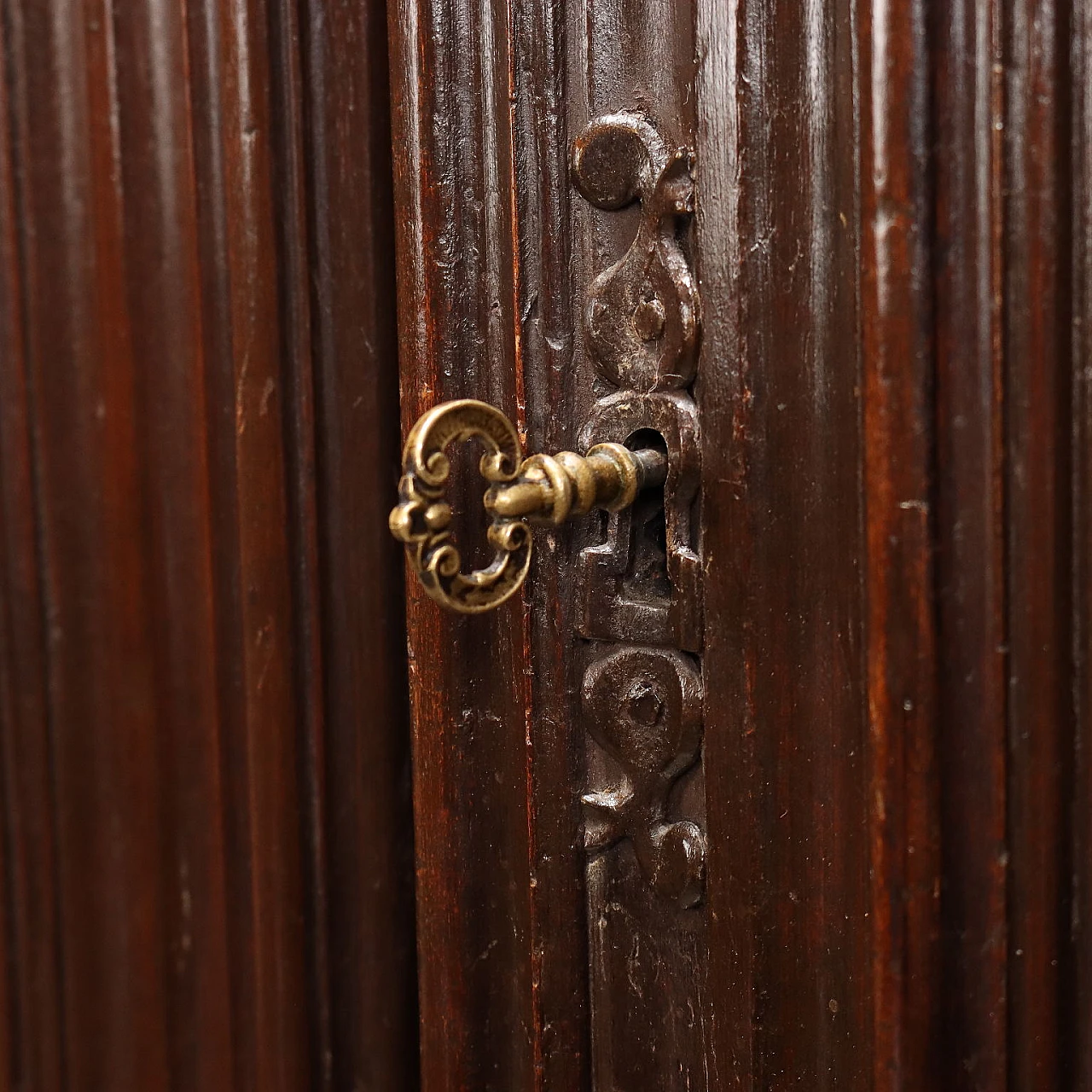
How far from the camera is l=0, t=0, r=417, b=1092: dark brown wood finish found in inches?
19.3

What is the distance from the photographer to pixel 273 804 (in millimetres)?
510

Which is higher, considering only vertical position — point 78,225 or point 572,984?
point 78,225

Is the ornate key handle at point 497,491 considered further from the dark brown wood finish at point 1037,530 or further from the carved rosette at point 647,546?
the dark brown wood finish at point 1037,530

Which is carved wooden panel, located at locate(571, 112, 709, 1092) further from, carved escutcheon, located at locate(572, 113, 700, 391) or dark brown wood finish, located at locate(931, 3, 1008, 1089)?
dark brown wood finish, located at locate(931, 3, 1008, 1089)

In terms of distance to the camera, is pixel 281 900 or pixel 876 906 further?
pixel 281 900

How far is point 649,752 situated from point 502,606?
0.10 meters

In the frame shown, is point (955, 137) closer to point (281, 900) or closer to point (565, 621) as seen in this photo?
point (565, 621)

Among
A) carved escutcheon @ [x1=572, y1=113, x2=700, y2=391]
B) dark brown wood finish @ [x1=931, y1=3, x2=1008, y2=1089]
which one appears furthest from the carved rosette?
dark brown wood finish @ [x1=931, y1=3, x2=1008, y2=1089]

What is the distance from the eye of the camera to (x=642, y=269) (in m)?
0.47

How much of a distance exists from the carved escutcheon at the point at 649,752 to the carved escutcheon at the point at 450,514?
0.08 meters

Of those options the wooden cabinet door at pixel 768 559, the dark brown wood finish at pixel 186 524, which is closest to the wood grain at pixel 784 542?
the wooden cabinet door at pixel 768 559

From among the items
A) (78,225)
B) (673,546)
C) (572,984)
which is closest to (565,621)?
(673,546)

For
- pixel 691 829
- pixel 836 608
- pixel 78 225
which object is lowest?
pixel 691 829

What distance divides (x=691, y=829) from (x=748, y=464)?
0.54ft
